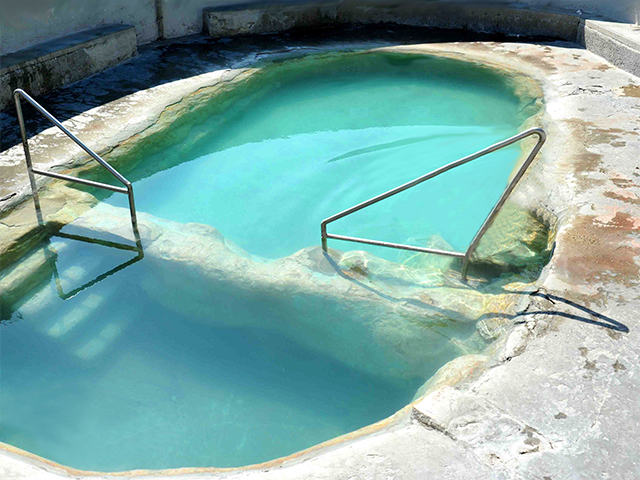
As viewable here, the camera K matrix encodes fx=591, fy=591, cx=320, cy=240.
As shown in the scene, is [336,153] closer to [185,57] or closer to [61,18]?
[185,57]

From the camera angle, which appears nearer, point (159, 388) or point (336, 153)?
point (159, 388)

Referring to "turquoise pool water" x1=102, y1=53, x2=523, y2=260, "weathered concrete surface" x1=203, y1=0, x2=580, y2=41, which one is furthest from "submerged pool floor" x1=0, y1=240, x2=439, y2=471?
"weathered concrete surface" x1=203, y1=0, x2=580, y2=41

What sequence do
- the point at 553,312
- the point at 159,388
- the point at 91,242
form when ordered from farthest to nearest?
the point at 91,242
the point at 159,388
the point at 553,312

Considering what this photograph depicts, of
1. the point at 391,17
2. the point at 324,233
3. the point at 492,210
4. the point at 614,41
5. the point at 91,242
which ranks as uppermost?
the point at 391,17

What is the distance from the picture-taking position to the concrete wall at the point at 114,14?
5.35m

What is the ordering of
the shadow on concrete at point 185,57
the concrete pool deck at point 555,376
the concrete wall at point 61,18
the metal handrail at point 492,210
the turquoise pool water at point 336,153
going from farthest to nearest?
the concrete wall at point 61,18 < the shadow on concrete at point 185,57 < the turquoise pool water at point 336,153 < the metal handrail at point 492,210 < the concrete pool deck at point 555,376

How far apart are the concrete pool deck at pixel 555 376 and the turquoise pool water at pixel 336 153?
61cm

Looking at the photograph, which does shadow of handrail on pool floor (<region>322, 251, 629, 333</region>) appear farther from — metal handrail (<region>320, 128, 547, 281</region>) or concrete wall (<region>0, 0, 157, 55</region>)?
concrete wall (<region>0, 0, 157, 55</region>)

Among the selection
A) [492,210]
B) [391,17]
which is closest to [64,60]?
[391,17]

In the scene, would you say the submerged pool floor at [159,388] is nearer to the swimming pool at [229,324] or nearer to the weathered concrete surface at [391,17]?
the swimming pool at [229,324]

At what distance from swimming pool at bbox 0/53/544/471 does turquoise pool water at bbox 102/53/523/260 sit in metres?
0.03

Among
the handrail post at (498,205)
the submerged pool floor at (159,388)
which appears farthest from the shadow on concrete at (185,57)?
the handrail post at (498,205)

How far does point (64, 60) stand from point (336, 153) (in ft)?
8.71

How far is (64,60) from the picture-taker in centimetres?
540
